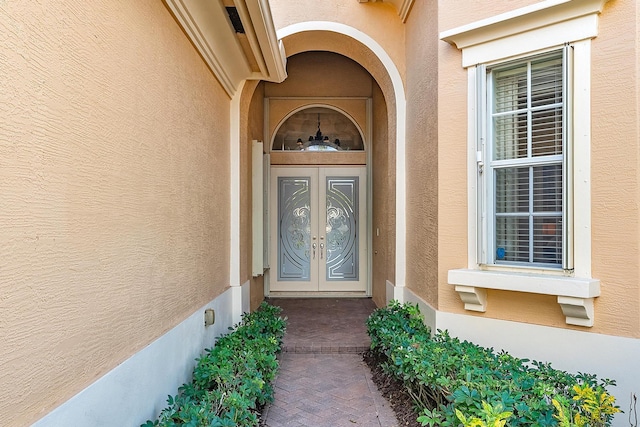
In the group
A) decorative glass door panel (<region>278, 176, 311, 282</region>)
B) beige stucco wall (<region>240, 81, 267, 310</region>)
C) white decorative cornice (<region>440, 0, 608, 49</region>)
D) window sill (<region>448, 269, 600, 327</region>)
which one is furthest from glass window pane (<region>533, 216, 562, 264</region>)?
decorative glass door panel (<region>278, 176, 311, 282</region>)

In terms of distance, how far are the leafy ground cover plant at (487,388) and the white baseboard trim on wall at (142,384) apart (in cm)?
166

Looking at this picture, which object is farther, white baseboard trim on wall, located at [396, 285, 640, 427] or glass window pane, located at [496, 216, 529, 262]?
glass window pane, located at [496, 216, 529, 262]

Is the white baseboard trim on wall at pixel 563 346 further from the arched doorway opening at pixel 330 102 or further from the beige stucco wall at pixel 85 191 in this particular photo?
the arched doorway opening at pixel 330 102

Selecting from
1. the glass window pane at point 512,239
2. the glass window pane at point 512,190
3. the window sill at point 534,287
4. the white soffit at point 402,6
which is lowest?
the window sill at point 534,287

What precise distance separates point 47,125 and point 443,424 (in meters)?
2.47

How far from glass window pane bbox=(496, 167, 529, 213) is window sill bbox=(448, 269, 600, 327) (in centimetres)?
54

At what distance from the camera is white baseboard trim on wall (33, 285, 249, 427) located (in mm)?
1719

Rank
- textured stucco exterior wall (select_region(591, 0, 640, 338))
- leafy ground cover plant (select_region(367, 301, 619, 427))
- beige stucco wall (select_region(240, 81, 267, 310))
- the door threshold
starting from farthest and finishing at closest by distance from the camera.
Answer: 1. the door threshold
2. beige stucco wall (select_region(240, 81, 267, 310))
3. textured stucco exterior wall (select_region(591, 0, 640, 338))
4. leafy ground cover plant (select_region(367, 301, 619, 427))

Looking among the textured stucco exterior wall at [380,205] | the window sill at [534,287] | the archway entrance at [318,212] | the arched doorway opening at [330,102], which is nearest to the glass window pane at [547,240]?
the window sill at [534,287]

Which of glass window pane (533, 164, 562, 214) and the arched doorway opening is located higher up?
the arched doorway opening

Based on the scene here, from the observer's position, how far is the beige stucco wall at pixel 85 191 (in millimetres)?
A: 1361

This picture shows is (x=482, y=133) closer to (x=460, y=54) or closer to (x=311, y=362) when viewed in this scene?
(x=460, y=54)

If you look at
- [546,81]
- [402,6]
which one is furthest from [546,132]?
[402,6]

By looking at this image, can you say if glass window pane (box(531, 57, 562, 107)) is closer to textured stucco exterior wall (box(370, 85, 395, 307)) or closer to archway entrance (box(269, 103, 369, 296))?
textured stucco exterior wall (box(370, 85, 395, 307))
